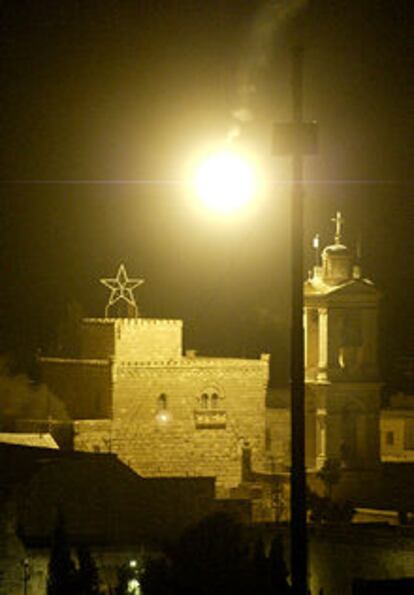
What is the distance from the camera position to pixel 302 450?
13648mm

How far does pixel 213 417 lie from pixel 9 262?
32.5ft

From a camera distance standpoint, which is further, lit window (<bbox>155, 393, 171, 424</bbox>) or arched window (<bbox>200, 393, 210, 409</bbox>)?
arched window (<bbox>200, 393, 210, 409</bbox>)

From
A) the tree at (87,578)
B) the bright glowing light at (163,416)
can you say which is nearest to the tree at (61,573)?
the tree at (87,578)

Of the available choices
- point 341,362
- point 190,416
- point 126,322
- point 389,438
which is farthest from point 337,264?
point 389,438

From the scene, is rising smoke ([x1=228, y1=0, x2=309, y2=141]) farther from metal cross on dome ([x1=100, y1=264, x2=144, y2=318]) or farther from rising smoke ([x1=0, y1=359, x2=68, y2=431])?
metal cross on dome ([x1=100, y1=264, x2=144, y2=318])

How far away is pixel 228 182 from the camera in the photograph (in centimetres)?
1443

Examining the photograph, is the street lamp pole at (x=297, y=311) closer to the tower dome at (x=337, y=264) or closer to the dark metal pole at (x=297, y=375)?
the dark metal pole at (x=297, y=375)

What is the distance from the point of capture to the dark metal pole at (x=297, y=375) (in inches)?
535

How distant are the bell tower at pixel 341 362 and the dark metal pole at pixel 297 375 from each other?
29.0 m

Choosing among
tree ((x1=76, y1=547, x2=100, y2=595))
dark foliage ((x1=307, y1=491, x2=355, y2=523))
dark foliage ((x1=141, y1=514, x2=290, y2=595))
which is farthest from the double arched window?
tree ((x1=76, y1=547, x2=100, y2=595))

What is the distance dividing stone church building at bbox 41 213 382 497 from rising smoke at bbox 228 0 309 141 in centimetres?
2618

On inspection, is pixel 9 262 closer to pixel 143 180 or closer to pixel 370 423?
pixel 143 180

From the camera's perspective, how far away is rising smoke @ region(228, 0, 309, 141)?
13.8 m

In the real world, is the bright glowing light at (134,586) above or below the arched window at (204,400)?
below
